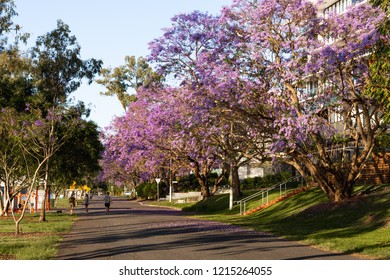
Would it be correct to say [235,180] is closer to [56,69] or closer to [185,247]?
[56,69]

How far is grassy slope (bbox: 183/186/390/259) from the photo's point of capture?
63.2 ft

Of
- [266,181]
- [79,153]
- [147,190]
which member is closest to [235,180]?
[79,153]

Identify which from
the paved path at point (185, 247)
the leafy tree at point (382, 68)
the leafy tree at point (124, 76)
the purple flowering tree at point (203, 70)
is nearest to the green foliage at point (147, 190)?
the leafy tree at point (124, 76)

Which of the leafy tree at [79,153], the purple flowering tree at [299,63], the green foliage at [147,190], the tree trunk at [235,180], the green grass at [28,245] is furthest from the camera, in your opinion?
the green foliage at [147,190]

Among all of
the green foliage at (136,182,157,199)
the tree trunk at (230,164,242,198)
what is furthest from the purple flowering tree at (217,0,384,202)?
the green foliage at (136,182,157,199)

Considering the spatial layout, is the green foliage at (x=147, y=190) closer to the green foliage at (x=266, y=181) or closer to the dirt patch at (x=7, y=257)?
the green foliage at (x=266, y=181)

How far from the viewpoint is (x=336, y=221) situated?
88.6 feet

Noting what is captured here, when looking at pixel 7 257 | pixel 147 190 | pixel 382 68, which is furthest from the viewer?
pixel 147 190

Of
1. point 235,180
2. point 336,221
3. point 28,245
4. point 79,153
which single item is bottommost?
point 28,245

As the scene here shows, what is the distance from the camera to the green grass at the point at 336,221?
1920 centimetres

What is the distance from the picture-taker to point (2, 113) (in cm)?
3247

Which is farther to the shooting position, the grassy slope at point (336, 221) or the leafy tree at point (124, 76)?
the leafy tree at point (124, 76)

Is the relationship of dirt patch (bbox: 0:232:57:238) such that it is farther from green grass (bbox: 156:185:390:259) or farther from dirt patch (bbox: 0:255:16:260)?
green grass (bbox: 156:185:390:259)

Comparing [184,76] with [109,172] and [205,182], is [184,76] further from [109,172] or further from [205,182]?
[109,172]
